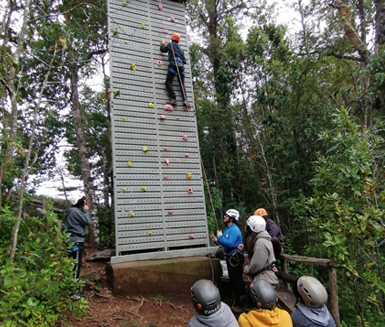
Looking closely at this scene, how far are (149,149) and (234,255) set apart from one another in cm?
296

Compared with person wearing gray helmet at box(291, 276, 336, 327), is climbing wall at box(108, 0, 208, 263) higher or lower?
higher

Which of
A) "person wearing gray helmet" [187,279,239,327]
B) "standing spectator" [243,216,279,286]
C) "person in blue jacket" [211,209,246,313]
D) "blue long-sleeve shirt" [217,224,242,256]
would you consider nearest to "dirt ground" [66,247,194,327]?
"person in blue jacket" [211,209,246,313]

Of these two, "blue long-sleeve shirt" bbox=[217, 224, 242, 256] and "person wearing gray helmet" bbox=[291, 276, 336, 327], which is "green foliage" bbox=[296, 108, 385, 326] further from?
"blue long-sleeve shirt" bbox=[217, 224, 242, 256]

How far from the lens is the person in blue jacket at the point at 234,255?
5133 mm

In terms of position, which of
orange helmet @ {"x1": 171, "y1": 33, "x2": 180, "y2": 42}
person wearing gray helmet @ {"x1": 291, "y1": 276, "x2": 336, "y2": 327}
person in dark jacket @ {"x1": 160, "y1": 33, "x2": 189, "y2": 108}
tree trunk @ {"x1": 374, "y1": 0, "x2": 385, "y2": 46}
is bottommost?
person wearing gray helmet @ {"x1": 291, "y1": 276, "x2": 336, "y2": 327}

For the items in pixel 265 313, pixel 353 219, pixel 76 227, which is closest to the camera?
pixel 265 313

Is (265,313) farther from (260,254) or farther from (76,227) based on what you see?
(76,227)

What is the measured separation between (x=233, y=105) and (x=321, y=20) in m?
5.58

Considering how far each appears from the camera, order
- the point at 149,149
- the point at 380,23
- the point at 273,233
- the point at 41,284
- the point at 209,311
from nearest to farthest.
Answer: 1. the point at 209,311
2. the point at 41,284
3. the point at 273,233
4. the point at 149,149
5. the point at 380,23

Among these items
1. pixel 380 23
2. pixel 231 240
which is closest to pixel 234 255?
pixel 231 240

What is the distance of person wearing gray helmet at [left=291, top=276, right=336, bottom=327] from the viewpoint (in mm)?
2625

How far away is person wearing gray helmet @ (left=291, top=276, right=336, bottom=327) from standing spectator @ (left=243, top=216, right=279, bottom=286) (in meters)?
1.39

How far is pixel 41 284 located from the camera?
146 inches

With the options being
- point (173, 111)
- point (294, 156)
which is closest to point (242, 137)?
point (294, 156)
